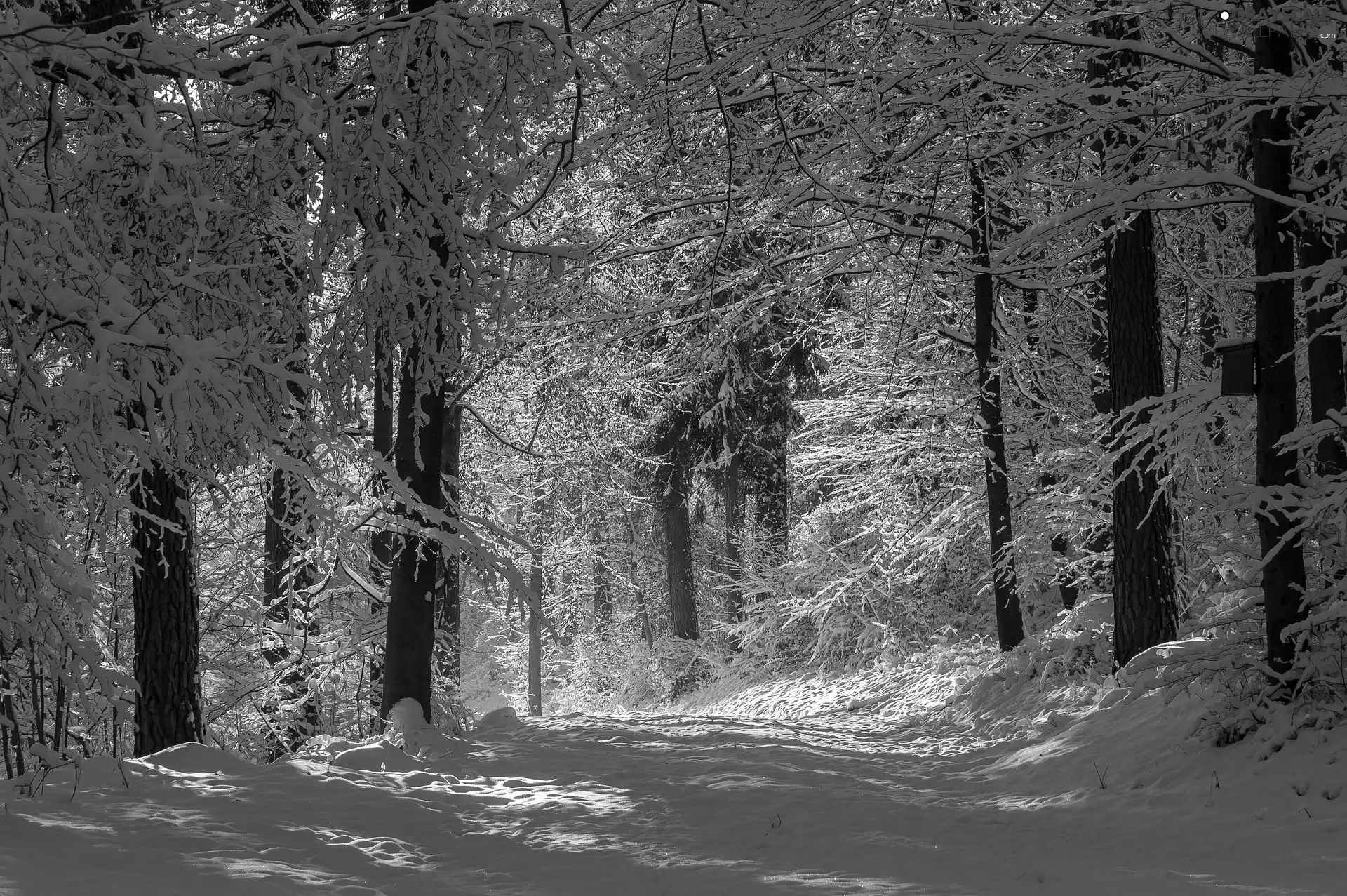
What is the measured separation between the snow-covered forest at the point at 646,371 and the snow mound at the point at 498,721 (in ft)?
0.22

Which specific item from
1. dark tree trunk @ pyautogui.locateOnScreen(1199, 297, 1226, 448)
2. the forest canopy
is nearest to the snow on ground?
the forest canopy

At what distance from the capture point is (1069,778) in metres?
7.04

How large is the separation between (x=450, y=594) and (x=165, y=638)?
16.2 ft

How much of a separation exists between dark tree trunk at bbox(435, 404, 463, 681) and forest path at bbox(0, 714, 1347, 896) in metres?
2.16

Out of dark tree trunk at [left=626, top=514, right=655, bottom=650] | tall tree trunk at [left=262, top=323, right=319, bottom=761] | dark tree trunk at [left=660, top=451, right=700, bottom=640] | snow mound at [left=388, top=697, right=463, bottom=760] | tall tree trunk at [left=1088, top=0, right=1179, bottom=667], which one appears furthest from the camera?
dark tree trunk at [left=626, top=514, right=655, bottom=650]

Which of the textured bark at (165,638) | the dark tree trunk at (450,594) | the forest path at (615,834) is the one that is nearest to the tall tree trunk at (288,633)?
the dark tree trunk at (450,594)

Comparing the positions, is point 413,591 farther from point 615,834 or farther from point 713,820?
point 713,820

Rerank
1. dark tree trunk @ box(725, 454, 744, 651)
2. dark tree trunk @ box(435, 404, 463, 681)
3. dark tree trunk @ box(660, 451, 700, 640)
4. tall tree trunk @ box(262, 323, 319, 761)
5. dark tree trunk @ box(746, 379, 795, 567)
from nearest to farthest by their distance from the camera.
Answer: dark tree trunk @ box(435, 404, 463, 681) → tall tree trunk @ box(262, 323, 319, 761) → dark tree trunk @ box(746, 379, 795, 567) → dark tree trunk @ box(725, 454, 744, 651) → dark tree trunk @ box(660, 451, 700, 640)

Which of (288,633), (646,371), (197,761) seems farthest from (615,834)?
(646,371)

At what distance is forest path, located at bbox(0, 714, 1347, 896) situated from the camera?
15.4 ft

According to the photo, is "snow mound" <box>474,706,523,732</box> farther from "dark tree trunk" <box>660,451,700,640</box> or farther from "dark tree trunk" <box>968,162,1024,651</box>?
"dark tree trunk" <box>660,451,700,640</box>

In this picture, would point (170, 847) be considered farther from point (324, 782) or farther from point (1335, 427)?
point (1335, 427)

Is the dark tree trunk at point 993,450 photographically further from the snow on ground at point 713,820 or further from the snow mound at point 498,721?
the snow mound at point 498,721

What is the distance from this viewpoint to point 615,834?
6020 millimetres
